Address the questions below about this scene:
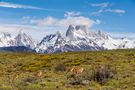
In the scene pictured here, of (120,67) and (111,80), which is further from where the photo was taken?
(120,67)

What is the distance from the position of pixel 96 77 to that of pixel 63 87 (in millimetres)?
5170

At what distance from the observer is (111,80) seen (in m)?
39.6

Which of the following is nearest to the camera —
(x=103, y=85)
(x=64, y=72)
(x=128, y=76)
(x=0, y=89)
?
(x=0, y=89)

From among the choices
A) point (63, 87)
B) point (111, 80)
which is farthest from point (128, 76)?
point (63, 87)

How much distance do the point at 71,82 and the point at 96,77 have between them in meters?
2.76

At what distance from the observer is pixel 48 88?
1410 inches

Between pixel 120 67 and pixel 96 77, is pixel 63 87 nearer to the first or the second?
pixel 96 77

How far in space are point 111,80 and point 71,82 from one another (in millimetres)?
4038

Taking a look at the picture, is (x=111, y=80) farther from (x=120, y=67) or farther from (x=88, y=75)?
(x=120, y=67)

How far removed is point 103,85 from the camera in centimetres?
3809

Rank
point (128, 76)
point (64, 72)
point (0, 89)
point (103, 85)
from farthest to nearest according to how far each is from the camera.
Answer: point (64, 72) → point (128, 76) → point (103, 85) → point (0, 89)

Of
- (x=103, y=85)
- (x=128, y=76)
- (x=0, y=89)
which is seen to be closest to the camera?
(x=0, y=89)

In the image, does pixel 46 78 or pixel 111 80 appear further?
pixel 46 78

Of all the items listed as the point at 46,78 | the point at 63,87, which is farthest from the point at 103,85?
the point at 46,78
